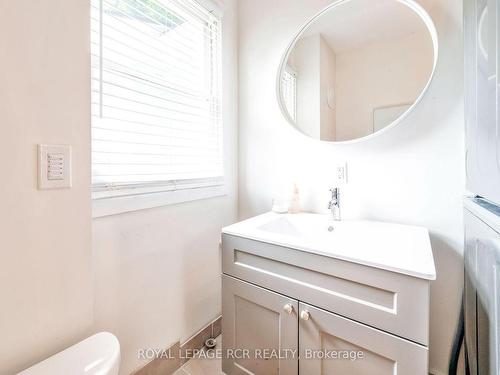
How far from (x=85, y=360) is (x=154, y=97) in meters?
1.03

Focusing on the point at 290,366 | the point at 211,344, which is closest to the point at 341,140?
the point at 290,366

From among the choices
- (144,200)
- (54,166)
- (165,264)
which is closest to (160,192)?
(144,200)

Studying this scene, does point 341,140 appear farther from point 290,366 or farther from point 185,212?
point 290,366

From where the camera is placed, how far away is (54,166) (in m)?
0.67

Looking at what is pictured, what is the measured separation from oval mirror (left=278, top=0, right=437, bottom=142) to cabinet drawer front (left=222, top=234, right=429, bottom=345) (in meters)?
0.72

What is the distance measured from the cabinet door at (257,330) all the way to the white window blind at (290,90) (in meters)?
0.99

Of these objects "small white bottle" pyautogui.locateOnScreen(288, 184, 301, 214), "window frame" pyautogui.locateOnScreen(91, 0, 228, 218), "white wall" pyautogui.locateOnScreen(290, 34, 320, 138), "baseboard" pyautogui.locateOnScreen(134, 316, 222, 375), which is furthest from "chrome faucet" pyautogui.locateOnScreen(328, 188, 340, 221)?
"baseboard" pyautogui.locateOnScreen(134, 316, 222, 375)

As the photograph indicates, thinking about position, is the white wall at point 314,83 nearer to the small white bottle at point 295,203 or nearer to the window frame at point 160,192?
the small white bottle at point 295,203

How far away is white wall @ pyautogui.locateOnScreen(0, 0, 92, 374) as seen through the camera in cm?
60

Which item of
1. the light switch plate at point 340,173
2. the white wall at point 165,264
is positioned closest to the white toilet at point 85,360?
the white wall at point 165,264

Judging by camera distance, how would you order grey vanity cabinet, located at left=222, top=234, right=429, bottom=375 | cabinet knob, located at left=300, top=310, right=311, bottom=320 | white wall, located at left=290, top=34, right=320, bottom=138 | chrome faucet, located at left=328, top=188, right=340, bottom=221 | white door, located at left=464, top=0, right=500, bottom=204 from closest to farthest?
white door, located at left=464, top=0, right=500, bottom=204
grey vanity cabinet, located at left=222, top=234, right=429, bottom=375
cabinet knob, located at left=300, top=310, right=311, bottom=320
chrome faucet, located at left=328, top=188, right=340, bottom=221
white wall, located at left=290, top=34, right=320, bottom=138

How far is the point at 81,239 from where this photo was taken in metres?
0.74

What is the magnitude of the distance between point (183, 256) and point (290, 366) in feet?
2.34

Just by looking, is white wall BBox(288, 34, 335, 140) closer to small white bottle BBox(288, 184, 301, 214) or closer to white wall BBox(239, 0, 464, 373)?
white wall BBox(239, 0, 464, 373)
